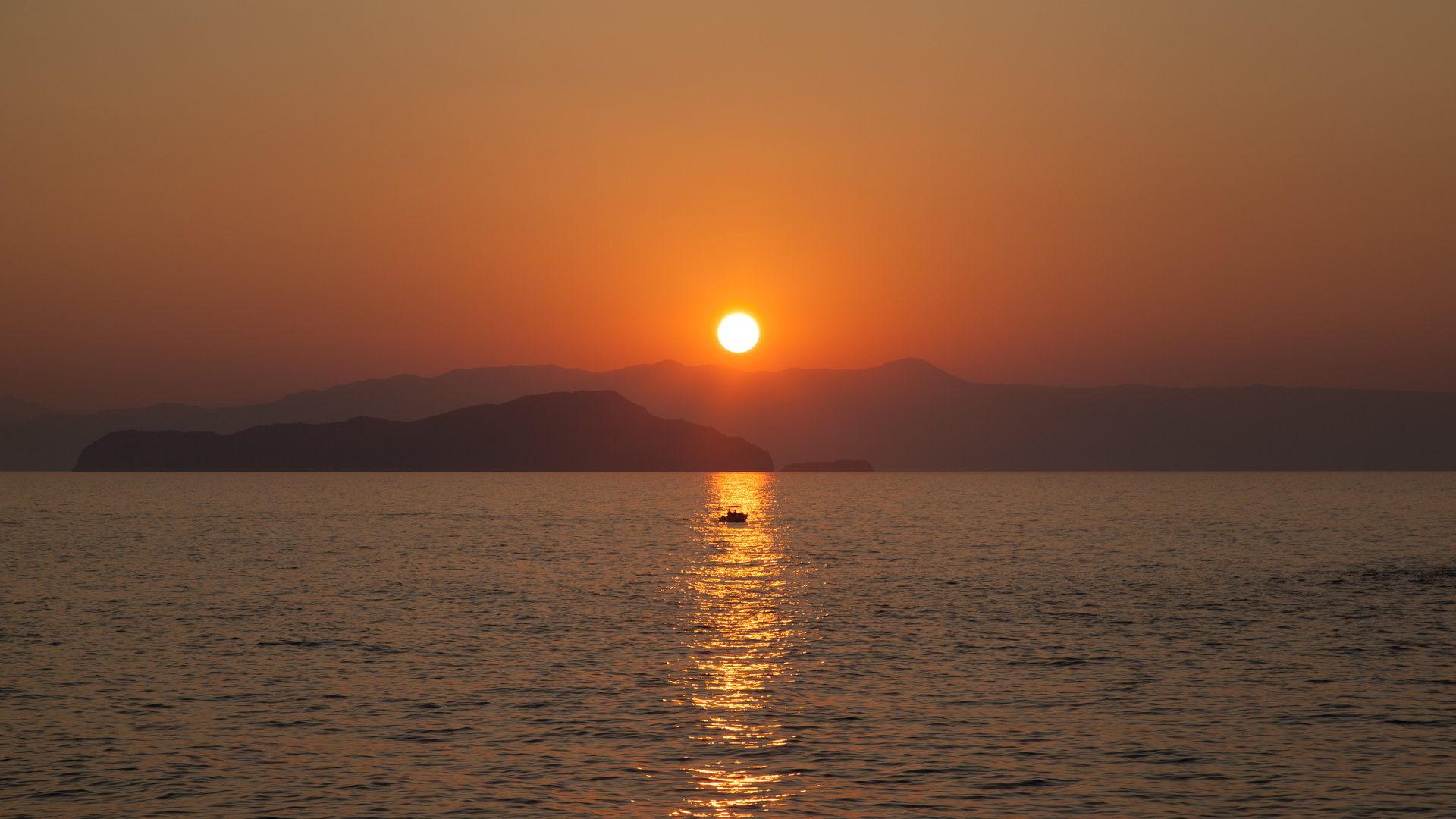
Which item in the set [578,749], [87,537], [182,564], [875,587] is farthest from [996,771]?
[87,537]

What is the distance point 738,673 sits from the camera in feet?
130

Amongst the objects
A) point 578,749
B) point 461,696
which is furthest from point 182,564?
point 578,749

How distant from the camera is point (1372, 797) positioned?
80.2 feet

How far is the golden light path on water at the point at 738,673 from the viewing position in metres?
25.2

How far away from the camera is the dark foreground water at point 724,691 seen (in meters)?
25.1

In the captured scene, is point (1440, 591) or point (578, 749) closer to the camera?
point (578, 749)

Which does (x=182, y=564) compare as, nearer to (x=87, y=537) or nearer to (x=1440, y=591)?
(x=87, y=537)

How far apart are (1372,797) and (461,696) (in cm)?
2396

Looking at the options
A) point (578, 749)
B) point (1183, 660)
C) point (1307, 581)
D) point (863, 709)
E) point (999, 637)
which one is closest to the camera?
point (578, 749)

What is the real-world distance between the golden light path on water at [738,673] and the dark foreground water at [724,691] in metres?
0.14

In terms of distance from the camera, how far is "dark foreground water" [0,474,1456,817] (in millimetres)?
25062

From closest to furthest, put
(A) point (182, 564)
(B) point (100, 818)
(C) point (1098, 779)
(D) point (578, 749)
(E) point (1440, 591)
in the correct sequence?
(B) point (100, 818) < (C) point (1098, 779) < (D) point (578, 749) < (E) point (1440, 591) < (A) point (182, 564)

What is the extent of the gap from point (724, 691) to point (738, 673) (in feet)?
11.1

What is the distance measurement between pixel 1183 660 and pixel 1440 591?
3496cm
